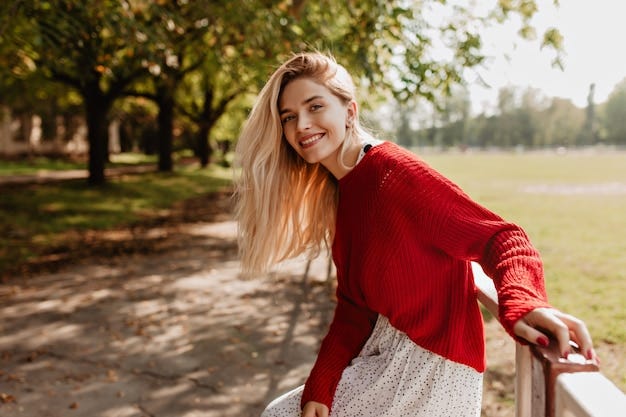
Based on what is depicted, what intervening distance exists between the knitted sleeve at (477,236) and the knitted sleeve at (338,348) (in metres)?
0.53

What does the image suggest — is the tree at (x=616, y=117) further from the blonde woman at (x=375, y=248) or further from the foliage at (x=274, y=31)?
the blonde woman at (x=375, y=248)

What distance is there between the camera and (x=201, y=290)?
6.93m

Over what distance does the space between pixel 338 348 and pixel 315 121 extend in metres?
0.87

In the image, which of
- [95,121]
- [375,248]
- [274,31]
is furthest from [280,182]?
[95,121]

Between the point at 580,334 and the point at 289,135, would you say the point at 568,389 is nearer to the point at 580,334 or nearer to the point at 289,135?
the point at 580,334

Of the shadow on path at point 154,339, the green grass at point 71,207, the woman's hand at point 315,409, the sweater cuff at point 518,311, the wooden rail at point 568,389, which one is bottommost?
the shadow on path at point 154,339

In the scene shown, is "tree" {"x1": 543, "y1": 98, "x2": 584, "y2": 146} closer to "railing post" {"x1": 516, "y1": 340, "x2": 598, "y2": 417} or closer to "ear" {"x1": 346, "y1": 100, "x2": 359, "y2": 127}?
"ear" {"x1": 346, "y1": 100, "x2": 359, "y2": 127}

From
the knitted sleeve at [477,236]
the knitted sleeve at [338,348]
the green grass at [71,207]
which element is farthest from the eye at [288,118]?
the green grass at [71,207]

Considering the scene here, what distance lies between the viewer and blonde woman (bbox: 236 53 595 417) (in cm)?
161

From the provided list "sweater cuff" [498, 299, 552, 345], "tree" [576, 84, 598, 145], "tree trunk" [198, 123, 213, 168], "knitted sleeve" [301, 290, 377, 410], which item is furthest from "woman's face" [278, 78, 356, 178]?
"tree" [576, 84, 598, 145]

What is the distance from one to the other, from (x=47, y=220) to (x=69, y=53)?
6.00m

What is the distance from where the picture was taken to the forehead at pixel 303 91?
2.14 metres

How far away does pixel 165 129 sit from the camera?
2331cm

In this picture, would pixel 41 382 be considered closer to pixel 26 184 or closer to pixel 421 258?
pixel 421 258
